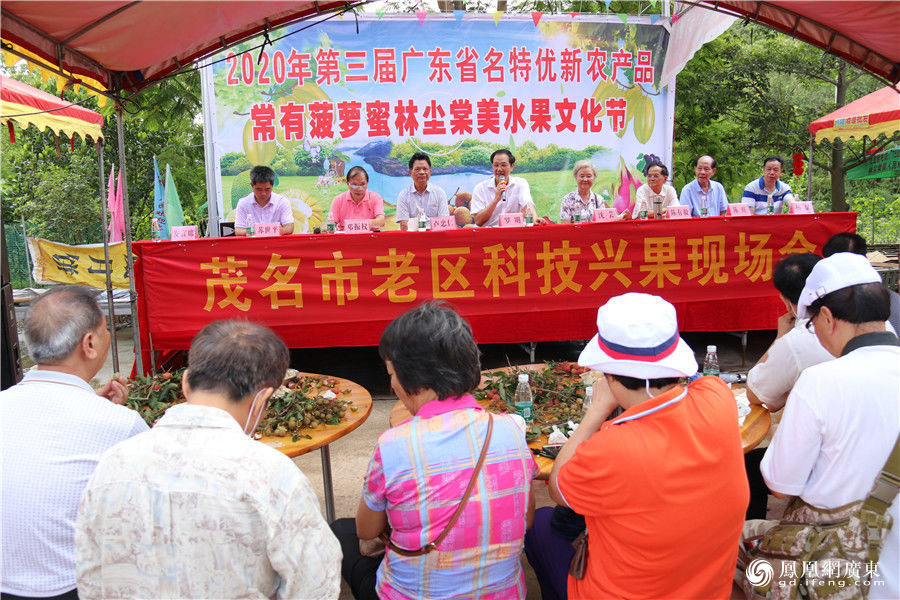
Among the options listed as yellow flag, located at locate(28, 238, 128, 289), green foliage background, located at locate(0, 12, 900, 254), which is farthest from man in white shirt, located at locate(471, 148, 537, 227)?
yellow flag, located at locate(28, 238, 128, 289)

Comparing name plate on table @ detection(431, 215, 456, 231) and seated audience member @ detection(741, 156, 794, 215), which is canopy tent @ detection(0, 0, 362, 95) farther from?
seated audience member @ detection(741, 156, 794, 215)

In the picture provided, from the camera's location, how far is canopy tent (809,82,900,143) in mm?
6855

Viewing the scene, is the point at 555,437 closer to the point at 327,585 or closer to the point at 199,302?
the point at 327,585

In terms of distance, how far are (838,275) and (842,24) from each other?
290cm

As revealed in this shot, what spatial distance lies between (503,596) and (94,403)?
1.21m

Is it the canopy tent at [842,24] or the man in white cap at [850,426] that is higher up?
the canopy tent at [842,24]

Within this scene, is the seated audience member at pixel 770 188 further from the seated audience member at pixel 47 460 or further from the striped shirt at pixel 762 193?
the seated audience member at pixel 47 460

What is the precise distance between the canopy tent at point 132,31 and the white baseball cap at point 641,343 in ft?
9.46

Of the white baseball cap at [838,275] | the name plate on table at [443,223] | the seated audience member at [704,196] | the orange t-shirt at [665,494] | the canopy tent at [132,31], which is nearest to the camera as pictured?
the orange t-shirt at [665,494]

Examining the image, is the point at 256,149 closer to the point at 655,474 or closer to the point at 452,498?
the point at 452,498

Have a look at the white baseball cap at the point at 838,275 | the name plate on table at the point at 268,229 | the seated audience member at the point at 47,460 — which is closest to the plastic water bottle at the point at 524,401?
the white baseball cap at the point at 838,275

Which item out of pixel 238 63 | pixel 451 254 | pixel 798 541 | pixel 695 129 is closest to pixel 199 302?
pixel 451 254

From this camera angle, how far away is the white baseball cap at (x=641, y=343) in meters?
1.53

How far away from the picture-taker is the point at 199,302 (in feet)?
15.3
